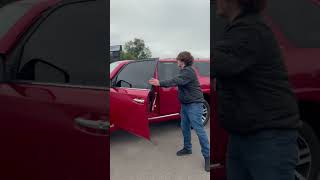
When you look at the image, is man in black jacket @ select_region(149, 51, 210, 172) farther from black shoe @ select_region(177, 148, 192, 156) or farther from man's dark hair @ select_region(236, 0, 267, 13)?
man's dark hair @ select_region(236, 0, 267, 13)

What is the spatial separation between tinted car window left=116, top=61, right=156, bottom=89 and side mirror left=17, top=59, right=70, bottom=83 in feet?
8.92

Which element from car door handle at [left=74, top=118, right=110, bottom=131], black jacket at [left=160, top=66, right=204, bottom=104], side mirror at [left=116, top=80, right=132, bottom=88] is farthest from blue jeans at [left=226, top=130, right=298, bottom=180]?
side mirror at [left=116, top=80, right=132, bottom=88]

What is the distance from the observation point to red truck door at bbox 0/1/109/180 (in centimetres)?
155

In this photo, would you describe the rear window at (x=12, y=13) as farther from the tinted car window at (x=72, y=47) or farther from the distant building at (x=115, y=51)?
the distant building at (x=115, y=51)

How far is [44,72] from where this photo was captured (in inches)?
62.6

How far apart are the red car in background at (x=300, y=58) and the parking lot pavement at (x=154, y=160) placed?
2.75ft

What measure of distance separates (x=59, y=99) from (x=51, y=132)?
153 millimetres

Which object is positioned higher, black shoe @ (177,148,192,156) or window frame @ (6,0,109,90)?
window frame @ (6,0,109,90)

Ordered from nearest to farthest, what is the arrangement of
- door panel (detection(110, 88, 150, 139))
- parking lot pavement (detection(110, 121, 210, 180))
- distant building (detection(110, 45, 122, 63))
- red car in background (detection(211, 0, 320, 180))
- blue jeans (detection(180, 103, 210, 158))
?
red car in background (detection(211, 0, 320, 180))
distant building (detection(110, 45, 122, 63))
door panel (detection(110, 88, 150, 139))
parking lot pavement (detection(110, 121, 210, 180))
blue jeans (detection(180, 103, 210, 158))

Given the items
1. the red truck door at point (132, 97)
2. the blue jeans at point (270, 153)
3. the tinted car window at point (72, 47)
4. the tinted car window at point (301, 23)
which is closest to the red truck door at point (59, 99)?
the tinted car window at point (72, 47)

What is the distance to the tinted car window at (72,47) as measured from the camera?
1.53 meters

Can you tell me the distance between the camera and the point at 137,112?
2832 millimetres

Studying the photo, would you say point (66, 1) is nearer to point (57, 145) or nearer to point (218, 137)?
point (57, 145)

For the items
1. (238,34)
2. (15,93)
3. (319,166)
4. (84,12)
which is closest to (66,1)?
(84,12)
